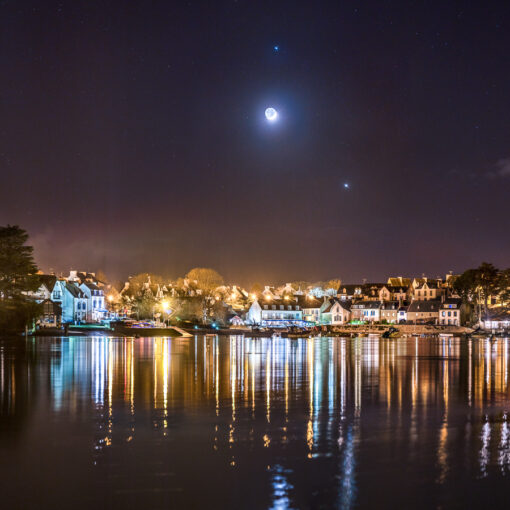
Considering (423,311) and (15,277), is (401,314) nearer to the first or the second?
(423,311)

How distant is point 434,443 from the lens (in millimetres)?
13625

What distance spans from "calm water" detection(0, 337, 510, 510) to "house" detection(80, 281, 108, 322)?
103175mm

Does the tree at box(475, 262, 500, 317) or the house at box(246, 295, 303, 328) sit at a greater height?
the tree at box(475, 262, 500, 317)

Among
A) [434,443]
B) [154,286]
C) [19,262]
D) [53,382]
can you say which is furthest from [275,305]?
[434,443]

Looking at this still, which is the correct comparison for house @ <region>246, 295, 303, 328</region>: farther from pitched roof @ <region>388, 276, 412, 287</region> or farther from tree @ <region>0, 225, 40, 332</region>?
tree @ <region>0, 225, 40, 332</region>

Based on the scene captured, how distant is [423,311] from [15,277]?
10292 centimetres

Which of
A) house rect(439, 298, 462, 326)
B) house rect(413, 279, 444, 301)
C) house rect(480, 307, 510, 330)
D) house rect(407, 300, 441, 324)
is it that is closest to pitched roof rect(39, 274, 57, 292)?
house rect(407, 300, 441, 324)

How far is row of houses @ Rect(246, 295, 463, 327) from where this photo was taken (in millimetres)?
144125

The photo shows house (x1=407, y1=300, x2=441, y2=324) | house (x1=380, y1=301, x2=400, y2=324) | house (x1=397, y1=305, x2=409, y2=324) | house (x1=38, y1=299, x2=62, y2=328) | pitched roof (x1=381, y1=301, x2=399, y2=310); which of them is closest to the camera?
house (x1=38, y1=299, x2=62, y2=328)

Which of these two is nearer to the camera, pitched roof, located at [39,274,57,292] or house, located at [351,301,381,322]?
pitched roof, located at [39,274,57,292]

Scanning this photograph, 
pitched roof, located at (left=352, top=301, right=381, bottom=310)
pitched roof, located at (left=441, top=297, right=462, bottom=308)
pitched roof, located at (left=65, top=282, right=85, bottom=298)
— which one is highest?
pitched roof, located at (left=65, top=282, right=85, bottom=298)

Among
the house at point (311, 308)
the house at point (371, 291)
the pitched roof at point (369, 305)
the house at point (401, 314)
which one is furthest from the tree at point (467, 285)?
the house at point (311, 308)

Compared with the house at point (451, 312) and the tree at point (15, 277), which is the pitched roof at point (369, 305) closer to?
the house at point (451, 312)

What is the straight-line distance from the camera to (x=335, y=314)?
152750 mm
